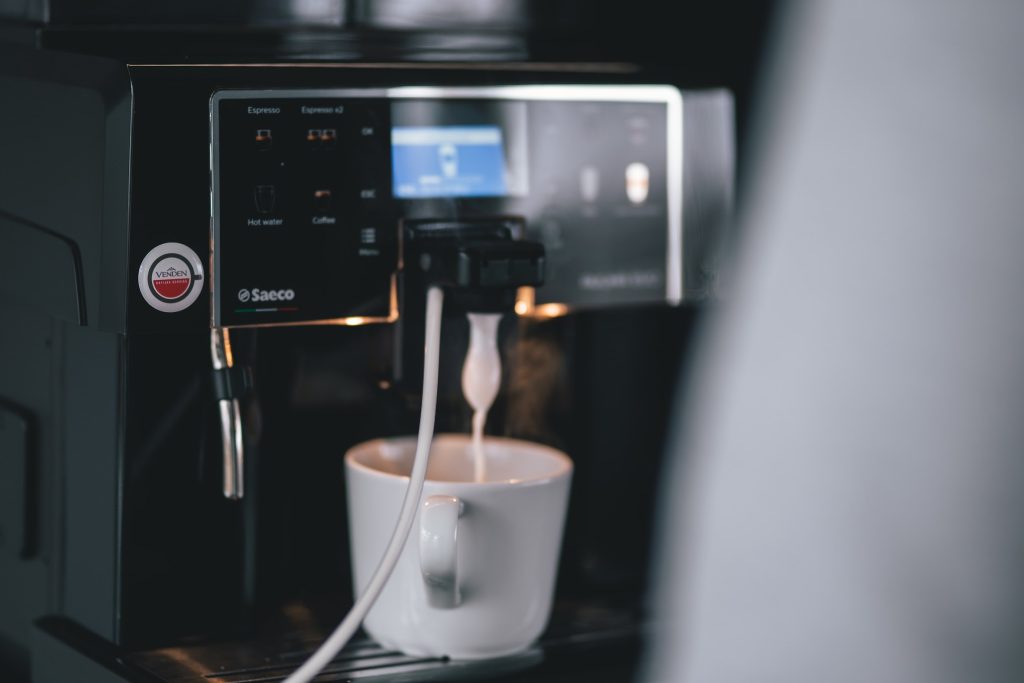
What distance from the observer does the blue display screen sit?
2.05 feet

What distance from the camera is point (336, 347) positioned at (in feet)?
2.18

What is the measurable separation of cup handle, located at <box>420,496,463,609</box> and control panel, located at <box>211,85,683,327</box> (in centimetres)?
11

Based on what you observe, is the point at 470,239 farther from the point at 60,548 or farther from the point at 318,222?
the point at 60,548

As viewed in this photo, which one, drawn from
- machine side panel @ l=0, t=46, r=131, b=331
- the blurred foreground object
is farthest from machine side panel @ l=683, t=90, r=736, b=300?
the blurred foreground object

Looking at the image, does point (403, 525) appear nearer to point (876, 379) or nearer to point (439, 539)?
point (439, 539)

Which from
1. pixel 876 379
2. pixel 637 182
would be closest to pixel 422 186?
pixel 637 182

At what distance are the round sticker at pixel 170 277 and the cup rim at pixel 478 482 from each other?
0.13m

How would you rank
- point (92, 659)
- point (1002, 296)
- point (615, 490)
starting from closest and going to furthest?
point (1002, 296) → point (92, 659) → point (615, 490)

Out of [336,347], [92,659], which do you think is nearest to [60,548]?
[92,659]

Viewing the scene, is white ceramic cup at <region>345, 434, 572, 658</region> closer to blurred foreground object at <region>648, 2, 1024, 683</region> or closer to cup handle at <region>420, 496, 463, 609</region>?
cup handle at <region>420, 496, 463, 609</region>

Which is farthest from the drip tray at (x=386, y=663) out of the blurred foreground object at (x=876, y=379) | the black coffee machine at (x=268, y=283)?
the blurred foreground object at (x=876, y=379)

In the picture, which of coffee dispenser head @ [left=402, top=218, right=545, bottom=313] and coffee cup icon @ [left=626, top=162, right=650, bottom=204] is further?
coffee cup icon @ [left=626, top=162, right=650, bottom=204]

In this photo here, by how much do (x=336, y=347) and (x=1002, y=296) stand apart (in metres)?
0.54

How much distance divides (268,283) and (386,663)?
0.68 ft
